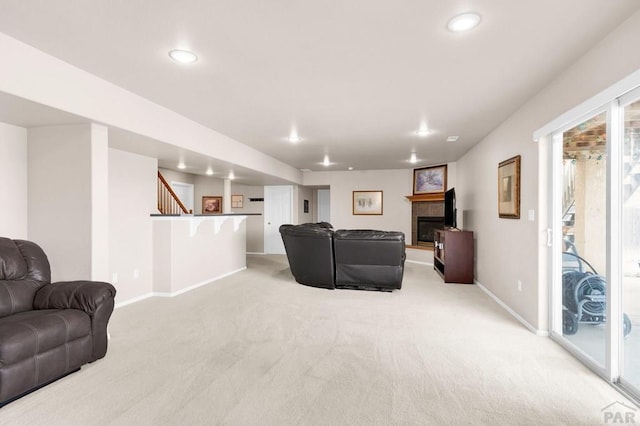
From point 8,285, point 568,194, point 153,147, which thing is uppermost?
point 153,147

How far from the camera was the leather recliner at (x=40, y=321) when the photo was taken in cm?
203

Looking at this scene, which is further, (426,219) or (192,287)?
(426,219)

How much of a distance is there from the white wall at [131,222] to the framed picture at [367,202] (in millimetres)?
5486

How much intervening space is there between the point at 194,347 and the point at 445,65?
10.8ft

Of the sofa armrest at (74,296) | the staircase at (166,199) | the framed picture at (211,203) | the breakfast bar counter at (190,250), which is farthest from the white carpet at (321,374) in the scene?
the framed picture at (211,203)

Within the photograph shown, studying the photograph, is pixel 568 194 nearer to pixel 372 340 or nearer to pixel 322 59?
pixel 372 340

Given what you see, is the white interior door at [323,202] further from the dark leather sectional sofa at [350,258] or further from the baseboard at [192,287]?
the dark leather sectional sofa at [350,258]

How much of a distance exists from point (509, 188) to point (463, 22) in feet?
8.48

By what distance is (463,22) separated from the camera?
6.57ft

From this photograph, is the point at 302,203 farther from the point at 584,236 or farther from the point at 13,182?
the point at 584,236

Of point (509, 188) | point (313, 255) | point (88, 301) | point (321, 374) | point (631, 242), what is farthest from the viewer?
point (313, 255)

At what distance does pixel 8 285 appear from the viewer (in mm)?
2529

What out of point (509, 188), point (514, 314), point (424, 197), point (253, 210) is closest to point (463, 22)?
point (509, 188)

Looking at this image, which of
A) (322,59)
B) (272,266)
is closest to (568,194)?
(322,59)
